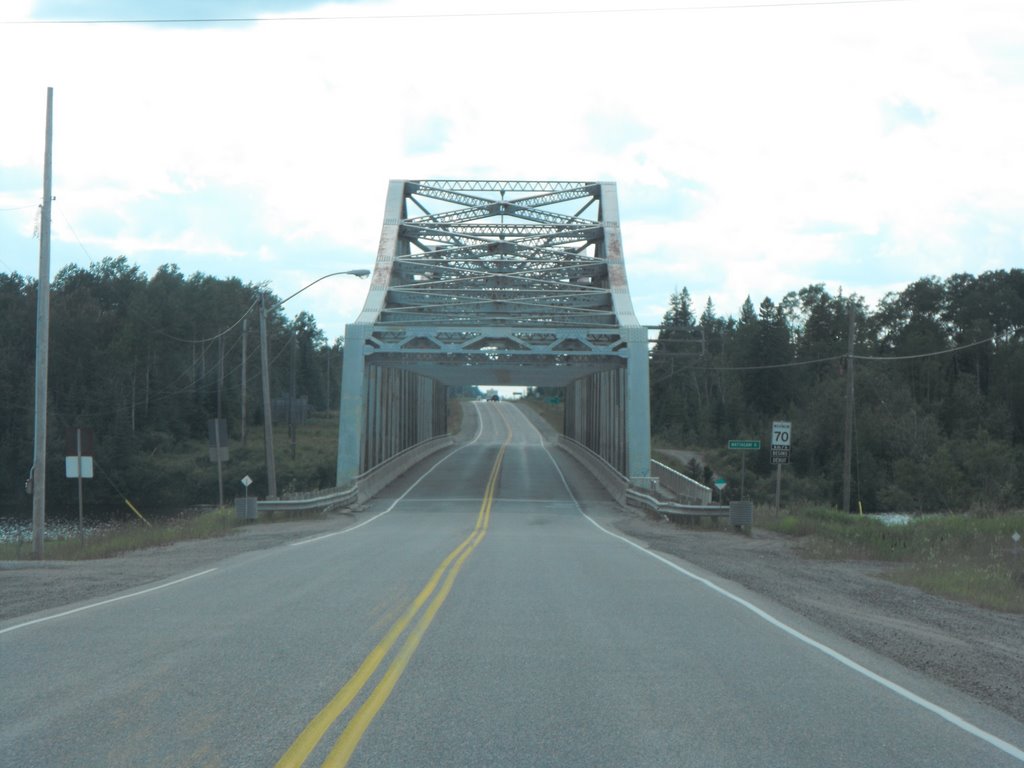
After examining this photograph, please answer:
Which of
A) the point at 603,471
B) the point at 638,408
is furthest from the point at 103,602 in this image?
the point at 603,471

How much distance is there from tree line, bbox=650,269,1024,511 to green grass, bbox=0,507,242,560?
26128 millimetres

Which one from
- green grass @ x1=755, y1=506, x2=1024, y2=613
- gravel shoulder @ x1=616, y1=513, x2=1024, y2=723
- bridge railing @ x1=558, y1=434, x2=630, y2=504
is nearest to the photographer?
gravel shoulder @ x1=616, y1=513, x2=1024, y2=723

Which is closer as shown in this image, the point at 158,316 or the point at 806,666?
the point at 806,666

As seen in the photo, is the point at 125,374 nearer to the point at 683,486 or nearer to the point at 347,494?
the point at 347,494

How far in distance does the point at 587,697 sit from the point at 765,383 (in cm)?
9969

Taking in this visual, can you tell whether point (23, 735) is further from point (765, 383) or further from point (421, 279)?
point (765, 383)

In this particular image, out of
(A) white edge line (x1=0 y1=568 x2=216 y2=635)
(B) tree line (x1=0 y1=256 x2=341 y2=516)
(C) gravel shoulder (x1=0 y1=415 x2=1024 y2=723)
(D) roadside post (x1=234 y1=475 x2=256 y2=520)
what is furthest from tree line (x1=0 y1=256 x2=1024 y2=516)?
(A) white edge line (x1=0 y1=568 x2=216 y2=635)

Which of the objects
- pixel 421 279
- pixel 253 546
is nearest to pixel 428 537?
pixel 253 546

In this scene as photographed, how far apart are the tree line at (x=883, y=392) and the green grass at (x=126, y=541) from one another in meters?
26.1

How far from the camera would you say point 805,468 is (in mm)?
75188

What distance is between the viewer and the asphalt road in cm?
568

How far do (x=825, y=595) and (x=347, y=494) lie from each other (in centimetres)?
2268

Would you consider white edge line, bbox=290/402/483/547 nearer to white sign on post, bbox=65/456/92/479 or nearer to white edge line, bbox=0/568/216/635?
white sign on post, bbox=65/456/92/479

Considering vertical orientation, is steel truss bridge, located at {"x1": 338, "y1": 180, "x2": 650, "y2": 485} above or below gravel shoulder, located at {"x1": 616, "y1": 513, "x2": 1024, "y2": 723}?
above
